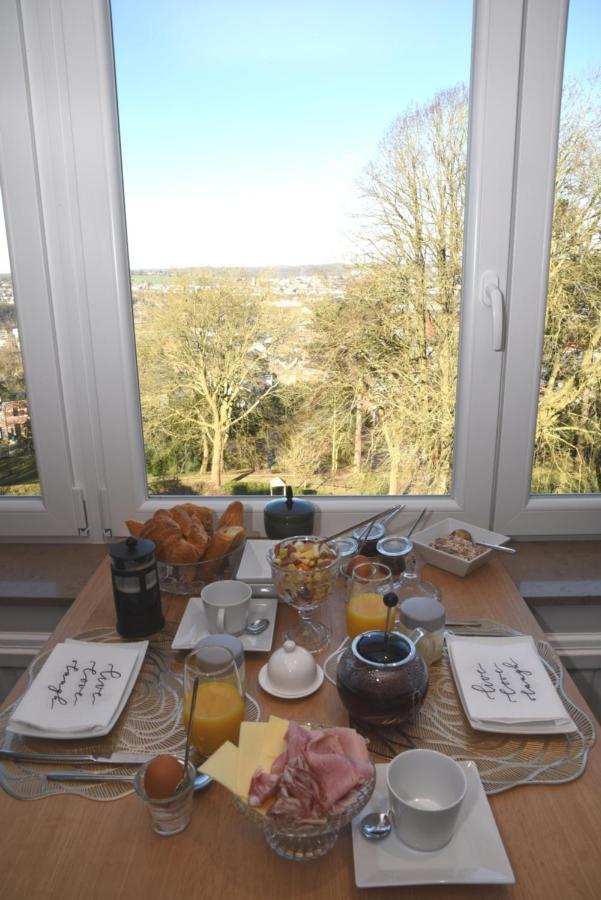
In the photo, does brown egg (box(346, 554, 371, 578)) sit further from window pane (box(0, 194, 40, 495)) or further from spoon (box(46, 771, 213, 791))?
window pane (box(0, 194, 40, 495))

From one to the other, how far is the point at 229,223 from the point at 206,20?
38cm

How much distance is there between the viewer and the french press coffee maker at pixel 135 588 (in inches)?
37.9

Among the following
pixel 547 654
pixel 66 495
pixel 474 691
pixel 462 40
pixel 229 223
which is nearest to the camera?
pixel 474 691

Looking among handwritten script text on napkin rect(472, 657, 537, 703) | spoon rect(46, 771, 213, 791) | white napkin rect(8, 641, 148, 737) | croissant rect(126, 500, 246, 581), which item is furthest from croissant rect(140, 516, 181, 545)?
handwritten script text on napkin rect(472, 657, 537, 703)

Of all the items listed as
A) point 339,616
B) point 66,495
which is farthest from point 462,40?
point 66,495

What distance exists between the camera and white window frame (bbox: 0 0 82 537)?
1.24m

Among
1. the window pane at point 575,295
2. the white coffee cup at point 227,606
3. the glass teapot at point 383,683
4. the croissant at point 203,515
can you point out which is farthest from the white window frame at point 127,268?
the glass teapot at point 383,683

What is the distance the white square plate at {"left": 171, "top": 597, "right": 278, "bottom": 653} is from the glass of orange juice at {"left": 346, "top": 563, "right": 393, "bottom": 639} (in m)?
0.13

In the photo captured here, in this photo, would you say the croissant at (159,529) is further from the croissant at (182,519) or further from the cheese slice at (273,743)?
the cheese slice at (273,743)

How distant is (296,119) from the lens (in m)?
1.32

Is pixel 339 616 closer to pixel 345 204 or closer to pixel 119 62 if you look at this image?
pixel 345 204

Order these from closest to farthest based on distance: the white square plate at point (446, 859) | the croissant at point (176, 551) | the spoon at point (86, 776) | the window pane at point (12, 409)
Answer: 1. the white square plate at point (446, 859)
2. the spoon at point (86, 776)
3. the croissant at point (176, 551)
4. the window pane at point (12, 409)

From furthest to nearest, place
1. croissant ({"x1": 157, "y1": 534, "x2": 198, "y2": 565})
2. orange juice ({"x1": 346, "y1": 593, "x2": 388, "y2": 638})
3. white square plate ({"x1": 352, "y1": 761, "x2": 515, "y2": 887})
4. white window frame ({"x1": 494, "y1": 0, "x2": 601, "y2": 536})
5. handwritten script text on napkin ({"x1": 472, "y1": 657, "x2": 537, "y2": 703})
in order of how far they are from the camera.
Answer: white window frame ({"x1": 494, "y1": 0, "x2": 601, "y2": 536})
croissant ({"x1": 157, "y1": 534, "x2": 198, "y2": 565})
orange juice ({"x1": 346, "y1": 593, "x2": 388, "y2": 638})
handwritten script text on napkin ({"x1": 472, "y1": 657, "x2": 537, "y2": 703})
white square plate ({"x1": 352, "y1": 761, "x2": 515, "y2": 887})

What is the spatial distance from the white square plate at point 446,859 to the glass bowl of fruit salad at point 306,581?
1.14 feet
